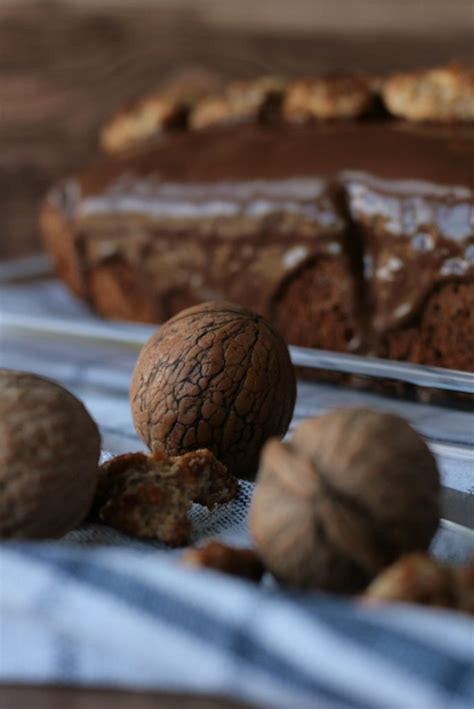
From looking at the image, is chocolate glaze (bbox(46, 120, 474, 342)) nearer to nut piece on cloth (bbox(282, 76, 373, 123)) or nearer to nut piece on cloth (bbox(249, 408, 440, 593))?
nut piece on cloth (bbox(282, 76, 373, 123))

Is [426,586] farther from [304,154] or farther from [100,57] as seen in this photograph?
[100,57]

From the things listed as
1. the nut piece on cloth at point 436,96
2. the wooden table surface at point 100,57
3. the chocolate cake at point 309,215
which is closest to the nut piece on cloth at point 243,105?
the chocolate cake at point 309,215

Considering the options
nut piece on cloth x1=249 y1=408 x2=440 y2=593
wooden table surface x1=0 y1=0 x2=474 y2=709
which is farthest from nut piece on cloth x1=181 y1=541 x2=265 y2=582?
wooden table surface x1=0 y1=0 x2=474 y2=709

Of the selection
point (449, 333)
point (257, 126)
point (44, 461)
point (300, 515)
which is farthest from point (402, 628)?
point (257, 126)

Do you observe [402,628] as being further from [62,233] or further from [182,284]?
[62,233]

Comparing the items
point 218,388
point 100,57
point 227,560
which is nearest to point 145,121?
point 100,57
